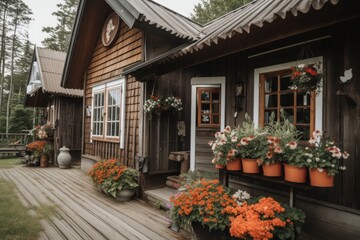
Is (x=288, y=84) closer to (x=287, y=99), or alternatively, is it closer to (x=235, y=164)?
(x=287, y=99)

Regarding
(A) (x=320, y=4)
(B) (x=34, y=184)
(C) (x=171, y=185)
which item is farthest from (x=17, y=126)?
(A) (x=320, y=4)

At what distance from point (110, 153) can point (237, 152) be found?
4.03 m

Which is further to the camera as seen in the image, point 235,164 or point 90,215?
point 90,215

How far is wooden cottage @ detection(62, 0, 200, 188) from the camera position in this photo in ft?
14.5

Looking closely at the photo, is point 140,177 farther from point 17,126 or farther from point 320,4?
point 17,126

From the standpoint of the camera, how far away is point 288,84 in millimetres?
3139

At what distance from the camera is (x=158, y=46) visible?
4699 mm

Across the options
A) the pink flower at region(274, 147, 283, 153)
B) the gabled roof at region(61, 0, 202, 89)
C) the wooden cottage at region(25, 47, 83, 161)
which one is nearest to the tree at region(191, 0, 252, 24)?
the gabled roof at region(61, 0, 202, 89)

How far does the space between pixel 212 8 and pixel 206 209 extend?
591 inches

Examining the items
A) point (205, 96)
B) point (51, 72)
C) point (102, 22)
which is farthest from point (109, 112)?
point (51, 72)

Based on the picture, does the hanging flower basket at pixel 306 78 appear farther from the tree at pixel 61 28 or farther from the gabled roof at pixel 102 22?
the tree at pixel 61 28

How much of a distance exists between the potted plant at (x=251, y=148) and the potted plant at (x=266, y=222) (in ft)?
1.31

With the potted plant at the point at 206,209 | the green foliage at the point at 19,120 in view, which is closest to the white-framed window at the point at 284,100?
the potted plant at the point at 206,209

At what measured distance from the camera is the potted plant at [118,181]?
4262 mm
